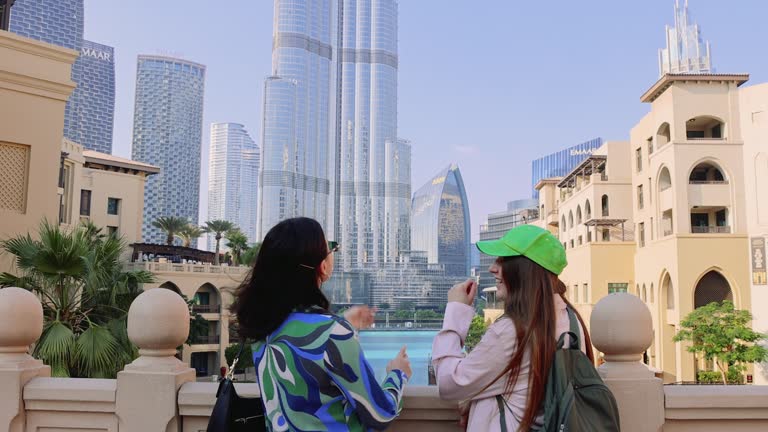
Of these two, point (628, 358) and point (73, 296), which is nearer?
point (628, 358)

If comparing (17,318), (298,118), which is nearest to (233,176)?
(298,118)

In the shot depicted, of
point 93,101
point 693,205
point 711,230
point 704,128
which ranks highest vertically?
point 93,101

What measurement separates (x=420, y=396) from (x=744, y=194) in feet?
89.4

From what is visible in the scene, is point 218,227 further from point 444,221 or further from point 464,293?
point 444,221

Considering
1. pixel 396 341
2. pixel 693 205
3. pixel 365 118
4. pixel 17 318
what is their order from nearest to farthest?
pixel 17 318 < pixel 693 205 < pixel 396 341 < pixel 365 118

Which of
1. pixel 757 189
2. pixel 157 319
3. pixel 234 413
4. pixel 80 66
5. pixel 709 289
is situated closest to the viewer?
pixel 234 413

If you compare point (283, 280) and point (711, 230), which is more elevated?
point (711, 230)

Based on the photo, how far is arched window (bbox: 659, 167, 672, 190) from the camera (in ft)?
91.9

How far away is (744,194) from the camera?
83.9 ft

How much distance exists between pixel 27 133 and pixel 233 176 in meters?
136

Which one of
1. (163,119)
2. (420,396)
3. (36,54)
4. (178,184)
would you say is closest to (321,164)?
(178,184)

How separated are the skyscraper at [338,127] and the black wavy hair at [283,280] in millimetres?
86495

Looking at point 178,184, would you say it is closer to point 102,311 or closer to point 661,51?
point 661,51

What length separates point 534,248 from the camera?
2080 mm
